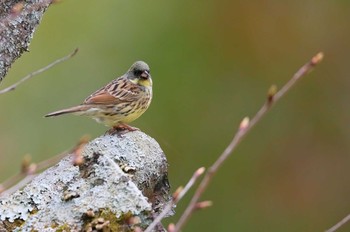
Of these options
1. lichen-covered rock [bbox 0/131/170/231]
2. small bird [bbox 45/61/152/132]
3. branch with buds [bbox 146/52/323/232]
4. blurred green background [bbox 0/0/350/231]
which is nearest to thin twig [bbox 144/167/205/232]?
branch with buds [bbox 146/52/323/232]

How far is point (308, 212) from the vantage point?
26.1 ft

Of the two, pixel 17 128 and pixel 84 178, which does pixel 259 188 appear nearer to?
pixel 17 128

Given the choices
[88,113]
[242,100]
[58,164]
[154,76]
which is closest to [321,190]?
[242,100]

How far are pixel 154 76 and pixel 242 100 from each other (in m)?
0.63

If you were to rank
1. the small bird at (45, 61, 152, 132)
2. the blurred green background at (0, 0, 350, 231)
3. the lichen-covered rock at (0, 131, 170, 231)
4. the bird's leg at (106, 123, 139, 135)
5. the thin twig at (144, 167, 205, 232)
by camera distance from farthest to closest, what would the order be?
the blurred green background at (0, 0, 350, 231)
the small bird at (45, 61, 152, 132)
the bird's leg at (106, 123, 139, 135)
the lichen-covered rock at (0, 131, 170, 231)
the thin twig at (144, 167, 205, 232)

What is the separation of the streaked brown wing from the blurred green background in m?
2.15

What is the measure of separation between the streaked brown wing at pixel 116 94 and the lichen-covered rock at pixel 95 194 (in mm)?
1569

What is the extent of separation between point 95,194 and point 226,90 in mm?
4644

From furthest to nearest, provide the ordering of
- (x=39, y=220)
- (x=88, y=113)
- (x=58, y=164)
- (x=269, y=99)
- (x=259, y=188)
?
1. (x=259, y=188)
2. (x=88, y=113)
3. (x=58, y=164)
4. (x=39, y=220)
5. (x=269, y=99)

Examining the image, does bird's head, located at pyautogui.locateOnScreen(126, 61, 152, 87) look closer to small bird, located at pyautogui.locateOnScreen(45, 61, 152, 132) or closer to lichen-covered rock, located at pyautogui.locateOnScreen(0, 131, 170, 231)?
small bird, located at pyautogui.locateOnScreen(45, 61, 152, 132)

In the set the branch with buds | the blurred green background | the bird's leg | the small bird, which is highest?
the branch with buds

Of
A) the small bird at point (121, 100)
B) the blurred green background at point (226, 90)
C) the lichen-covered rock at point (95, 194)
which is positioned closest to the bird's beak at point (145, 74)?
the small bird at point (121, 100)

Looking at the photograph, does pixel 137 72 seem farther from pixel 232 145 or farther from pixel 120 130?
pixel 232 145

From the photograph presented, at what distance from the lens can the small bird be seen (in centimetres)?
502
